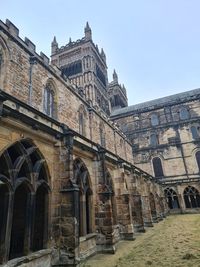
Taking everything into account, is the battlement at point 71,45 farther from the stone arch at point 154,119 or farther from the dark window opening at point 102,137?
the dark window opening at point 102,137

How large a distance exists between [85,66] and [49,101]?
2623 centimetres

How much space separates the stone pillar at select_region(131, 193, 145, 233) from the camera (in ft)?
44.8

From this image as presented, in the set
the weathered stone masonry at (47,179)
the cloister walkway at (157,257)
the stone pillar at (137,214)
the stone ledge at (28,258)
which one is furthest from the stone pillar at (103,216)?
the stone pillar at (137,214)

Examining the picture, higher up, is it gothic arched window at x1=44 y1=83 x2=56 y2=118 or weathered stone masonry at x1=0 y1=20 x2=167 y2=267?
gothic arched window at x1=44 y1=83 x2=56 y2=118

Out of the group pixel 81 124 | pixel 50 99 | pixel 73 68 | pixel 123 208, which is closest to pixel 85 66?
pixel 73 68

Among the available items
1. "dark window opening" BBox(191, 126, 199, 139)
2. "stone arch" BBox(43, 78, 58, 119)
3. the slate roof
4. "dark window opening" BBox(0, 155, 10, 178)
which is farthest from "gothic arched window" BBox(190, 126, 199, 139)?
"dark window opening" BBox(0, 155, 10, 178)

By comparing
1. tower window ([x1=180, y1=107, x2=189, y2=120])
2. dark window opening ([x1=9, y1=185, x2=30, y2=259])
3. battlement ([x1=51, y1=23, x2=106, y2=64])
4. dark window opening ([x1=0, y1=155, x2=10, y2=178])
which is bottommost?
dark window opening ([x1=9, y1=185, x2=30, y2=259])

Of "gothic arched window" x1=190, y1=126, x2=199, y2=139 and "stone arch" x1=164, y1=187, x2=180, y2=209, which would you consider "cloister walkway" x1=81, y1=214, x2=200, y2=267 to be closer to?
"stone arch" x1=164, y1=187, x2=180, y2=209

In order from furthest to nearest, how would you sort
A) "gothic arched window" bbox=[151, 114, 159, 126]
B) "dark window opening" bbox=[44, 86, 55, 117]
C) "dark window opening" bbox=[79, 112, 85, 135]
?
1. "gothic arched window" bbox=[151, 114, 159, 126]
2. "dark window opening" bbox=[79, 112, 85, 135]
3. "dark window opening" bbox=[44, 86, 55, 117]

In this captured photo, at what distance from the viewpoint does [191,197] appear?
85.1ft

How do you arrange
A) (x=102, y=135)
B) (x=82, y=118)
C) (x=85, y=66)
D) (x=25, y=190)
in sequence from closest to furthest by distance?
(x=25, y=190) < (x=82, y=118) < (x=102, y=135) < (x=85, y=66)

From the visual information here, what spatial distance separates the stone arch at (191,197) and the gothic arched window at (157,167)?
489cm

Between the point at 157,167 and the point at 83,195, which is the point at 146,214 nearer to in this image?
the point at 83,195

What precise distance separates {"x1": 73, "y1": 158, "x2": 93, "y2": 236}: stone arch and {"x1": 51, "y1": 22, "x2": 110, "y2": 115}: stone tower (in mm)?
27546
